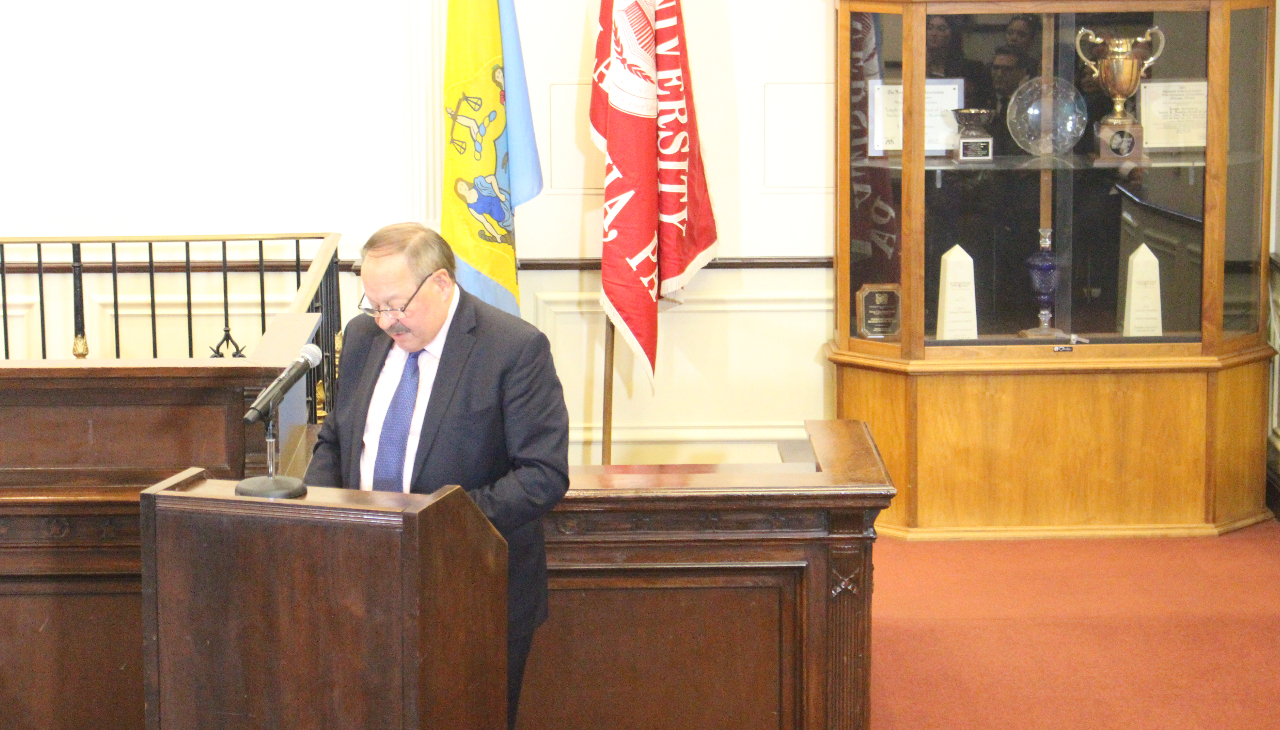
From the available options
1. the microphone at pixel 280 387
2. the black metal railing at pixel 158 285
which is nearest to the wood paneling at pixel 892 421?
the black metal railing at pixel 158 285

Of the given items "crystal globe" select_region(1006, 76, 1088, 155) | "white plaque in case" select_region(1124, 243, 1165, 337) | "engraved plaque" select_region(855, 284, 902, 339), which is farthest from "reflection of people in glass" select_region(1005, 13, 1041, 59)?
"engraved plaque" select_region(855, 284, 902, 339)

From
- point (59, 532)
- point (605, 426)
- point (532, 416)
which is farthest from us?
point (605, 426)

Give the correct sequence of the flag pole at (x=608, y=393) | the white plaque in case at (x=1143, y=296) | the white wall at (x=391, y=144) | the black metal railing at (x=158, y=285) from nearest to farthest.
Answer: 1. the white plaque in case at (x=1143, y=296)
2. the flag pole at (x=608, y=393)
3. the white wall at (x=391, y=144)
4. the black metal railing at (x=158, y=285)

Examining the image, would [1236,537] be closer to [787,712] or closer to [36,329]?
[787,712]

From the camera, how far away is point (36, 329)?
16.4 feet

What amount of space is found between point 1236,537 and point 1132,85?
1.65 metres

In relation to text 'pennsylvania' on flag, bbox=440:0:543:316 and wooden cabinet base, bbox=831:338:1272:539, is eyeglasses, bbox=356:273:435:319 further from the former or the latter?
wooden cabinet base, bbox=831:338:1272:539

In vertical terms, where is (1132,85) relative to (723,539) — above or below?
above

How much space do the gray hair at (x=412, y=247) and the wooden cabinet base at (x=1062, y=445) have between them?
268 centimetres

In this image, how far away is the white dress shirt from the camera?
6.98 ft

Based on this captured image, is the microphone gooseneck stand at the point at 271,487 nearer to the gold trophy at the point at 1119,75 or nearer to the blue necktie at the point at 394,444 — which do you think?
the blue necktie at the point at 394,444

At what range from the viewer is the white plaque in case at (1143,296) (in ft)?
14.9

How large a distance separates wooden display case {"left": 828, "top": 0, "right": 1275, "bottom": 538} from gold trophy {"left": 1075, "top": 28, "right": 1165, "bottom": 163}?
0.09 feet

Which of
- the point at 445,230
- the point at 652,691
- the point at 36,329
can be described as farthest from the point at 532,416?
the point at 36,329
